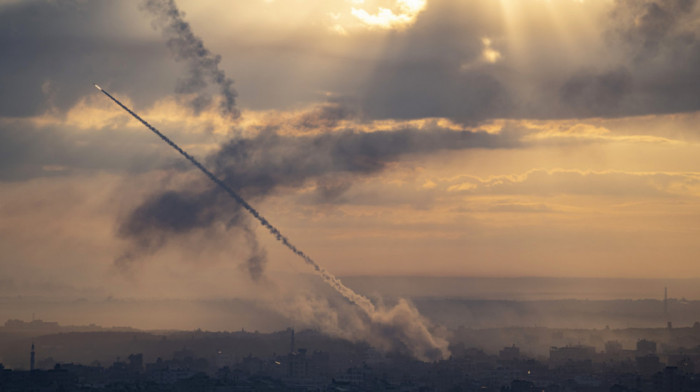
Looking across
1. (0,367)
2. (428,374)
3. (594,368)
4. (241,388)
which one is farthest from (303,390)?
(594,368)

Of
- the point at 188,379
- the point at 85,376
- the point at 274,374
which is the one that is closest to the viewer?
the point at 188,379

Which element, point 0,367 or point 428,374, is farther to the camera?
point 428,374

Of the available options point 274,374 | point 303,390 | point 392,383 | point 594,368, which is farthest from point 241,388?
point 594,368

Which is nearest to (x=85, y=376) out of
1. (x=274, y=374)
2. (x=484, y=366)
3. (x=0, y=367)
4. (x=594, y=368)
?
(x=0, y=367)

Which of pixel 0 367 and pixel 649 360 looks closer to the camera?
pixel 0 367

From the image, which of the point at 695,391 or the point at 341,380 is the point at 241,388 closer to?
the point at 341,380

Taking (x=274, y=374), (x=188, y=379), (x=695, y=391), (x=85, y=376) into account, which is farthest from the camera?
(x=274, y=374)

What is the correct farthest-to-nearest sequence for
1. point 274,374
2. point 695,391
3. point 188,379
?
point 274,374
point 188,379
point 695,391

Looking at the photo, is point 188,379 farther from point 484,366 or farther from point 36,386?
point 484,366
